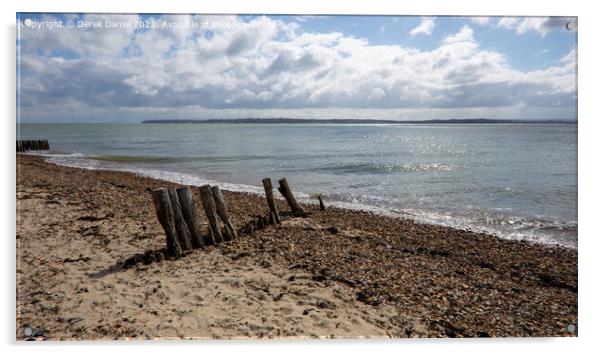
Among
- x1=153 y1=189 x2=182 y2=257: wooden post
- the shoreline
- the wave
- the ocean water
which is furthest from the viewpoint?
the wave

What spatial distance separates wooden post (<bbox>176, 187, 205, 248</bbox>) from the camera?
5.82 meters

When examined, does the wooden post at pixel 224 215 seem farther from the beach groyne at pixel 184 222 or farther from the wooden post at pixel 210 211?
the wooden post at pixel 210 211

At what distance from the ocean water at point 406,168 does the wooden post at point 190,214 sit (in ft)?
7.74

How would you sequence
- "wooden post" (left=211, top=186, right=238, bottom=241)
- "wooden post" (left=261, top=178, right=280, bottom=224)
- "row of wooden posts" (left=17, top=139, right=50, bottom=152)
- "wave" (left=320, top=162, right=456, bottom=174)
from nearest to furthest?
1. "wooden post" (left=211, top=186, right=238, bottom=241)
2. "row of wooden posts" (left=17, top=139, right=50, bottom=152)
3. "wooden post" (left=261, top=178, right=280, bottom=224)
4. "wave" (left=320, top=162, right=456, bottom=174)

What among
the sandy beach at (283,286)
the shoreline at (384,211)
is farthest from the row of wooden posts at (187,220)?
the shoreline at (384,211)

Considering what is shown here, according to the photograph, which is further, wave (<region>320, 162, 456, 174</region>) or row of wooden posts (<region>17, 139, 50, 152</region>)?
wave (<region>320, 162, 456, 174</region>)

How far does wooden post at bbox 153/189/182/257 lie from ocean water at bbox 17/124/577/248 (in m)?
2.13

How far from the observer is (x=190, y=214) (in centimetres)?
587

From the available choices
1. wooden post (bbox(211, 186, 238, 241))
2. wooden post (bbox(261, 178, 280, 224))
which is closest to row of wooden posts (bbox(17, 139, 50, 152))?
wooden post (bbox(211, 186, 238, 241))

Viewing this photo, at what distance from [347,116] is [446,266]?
2918 millimetres

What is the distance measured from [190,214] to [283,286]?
1.86 meters

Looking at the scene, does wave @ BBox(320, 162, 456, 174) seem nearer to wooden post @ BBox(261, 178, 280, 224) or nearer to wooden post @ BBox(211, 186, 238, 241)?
Result: wooden post @ BBox(261, 178, 280, 224)

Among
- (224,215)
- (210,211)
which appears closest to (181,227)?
(210,211)

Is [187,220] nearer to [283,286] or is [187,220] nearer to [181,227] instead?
[181,227]
